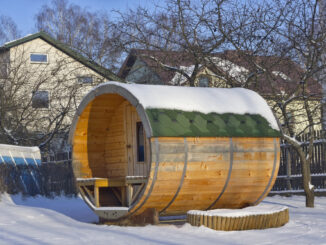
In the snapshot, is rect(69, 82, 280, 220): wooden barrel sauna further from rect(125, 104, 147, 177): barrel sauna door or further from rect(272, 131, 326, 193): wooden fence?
rect(272, 131, 326, 193): wooden fence

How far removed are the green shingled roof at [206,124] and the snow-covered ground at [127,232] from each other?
5.45 feet

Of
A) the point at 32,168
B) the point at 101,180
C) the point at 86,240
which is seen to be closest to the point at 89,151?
the point at 101,180

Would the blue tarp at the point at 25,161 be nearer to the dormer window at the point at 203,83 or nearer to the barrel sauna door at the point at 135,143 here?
the barrel sauna door at the point at 135,143

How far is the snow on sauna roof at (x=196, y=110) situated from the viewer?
32.9 ft

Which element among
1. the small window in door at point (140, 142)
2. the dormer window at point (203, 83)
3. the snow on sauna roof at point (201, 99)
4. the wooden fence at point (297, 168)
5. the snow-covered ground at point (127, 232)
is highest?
the dormer window at point (203, 83)

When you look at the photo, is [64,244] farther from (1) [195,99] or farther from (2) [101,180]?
(1) [195,99]

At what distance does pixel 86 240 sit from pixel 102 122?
411 centimetres

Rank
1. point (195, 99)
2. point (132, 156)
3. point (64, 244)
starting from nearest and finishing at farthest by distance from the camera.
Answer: point (64, 244) < point (195, 99) < point (132, 156)

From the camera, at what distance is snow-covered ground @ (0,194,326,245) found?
865 cm

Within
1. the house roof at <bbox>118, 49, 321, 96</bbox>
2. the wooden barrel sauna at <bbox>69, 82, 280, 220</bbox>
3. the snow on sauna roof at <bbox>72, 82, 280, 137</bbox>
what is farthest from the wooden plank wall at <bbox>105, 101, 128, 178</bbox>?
the house roof at <bbox>118, 49, 321, 96</bbox>

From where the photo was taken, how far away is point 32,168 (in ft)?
55.4

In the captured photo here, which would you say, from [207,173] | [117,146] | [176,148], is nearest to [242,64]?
[117,146]

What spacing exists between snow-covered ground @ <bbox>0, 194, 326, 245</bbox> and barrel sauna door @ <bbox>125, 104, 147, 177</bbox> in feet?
4.63

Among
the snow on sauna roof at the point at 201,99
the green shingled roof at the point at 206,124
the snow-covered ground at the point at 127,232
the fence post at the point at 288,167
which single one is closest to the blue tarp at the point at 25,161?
the snow-covered ground at the point at 127,232
